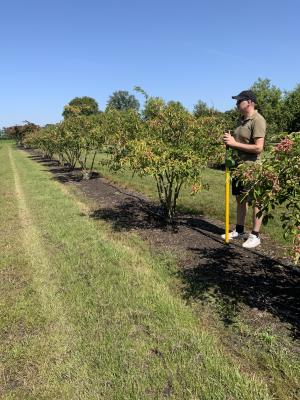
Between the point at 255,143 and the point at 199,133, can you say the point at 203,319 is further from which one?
the point at 199,133

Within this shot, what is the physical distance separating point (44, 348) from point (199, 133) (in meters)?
4.06

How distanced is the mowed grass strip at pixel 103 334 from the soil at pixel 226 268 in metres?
0.40

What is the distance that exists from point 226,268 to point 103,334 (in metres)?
1.96

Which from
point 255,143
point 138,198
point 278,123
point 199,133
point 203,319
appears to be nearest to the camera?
point 203,319

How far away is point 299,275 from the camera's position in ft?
15.4

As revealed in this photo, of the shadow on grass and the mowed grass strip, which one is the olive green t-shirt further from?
the mowed grass strip

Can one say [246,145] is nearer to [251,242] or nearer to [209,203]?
[251,242]

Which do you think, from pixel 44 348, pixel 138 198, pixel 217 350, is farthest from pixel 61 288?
pixel 138 198

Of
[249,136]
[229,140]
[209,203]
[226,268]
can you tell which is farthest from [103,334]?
[209,203]

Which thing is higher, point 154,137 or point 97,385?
point 154,137

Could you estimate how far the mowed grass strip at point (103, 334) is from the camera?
2.87m

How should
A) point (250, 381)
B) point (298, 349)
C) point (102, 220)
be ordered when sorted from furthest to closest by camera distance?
point (102, 220) → point (298, 349) → point (250, 381)

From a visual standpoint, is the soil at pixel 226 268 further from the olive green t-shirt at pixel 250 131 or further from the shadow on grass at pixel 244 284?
the olive green t-shirt at pixel 250 131

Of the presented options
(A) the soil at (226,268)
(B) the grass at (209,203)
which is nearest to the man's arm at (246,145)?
(B) the grass at (209,203)
